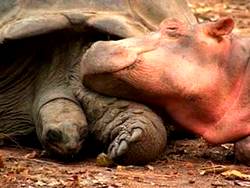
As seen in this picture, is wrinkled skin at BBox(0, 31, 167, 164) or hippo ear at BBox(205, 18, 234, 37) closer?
wrinkled skin at BBox(0, 31, 167, 164)

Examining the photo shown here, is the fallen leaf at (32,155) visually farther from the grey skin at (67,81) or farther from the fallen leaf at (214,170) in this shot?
the fallen leaf at (214,170)

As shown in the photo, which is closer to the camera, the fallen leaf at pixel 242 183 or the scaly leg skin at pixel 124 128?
the fallen leaf at pixel 242 183

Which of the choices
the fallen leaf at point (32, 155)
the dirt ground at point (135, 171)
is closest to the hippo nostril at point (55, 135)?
the dirt ground at point (135, 171)

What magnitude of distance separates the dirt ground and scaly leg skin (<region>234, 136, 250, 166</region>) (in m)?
0.04

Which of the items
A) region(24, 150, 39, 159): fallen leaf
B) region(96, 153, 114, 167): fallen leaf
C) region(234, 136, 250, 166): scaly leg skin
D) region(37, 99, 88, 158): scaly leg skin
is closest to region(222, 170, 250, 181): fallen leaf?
region(234, 136, 250, 166): scaly leg skin

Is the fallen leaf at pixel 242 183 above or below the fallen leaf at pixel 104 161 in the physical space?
below

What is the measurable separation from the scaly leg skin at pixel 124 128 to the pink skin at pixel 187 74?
0.06 m

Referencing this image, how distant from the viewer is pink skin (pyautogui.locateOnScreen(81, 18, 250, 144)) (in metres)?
4.28

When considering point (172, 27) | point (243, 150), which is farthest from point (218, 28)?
point (243, 150)

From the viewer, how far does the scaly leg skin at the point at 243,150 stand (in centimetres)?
434

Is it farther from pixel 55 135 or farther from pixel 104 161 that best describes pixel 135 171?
pixel 55 135

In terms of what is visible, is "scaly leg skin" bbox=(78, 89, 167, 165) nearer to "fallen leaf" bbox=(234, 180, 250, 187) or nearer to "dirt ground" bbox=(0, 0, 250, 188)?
"dirt ground" bbox=(0, 0, 250, 188)

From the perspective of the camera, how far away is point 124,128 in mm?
4184

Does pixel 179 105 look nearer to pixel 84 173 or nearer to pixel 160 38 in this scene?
pixel 160 38
